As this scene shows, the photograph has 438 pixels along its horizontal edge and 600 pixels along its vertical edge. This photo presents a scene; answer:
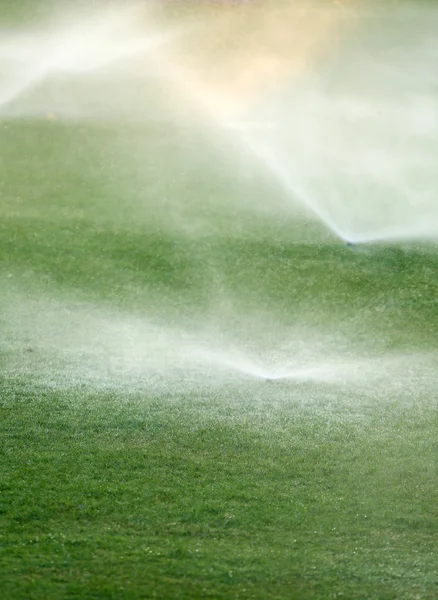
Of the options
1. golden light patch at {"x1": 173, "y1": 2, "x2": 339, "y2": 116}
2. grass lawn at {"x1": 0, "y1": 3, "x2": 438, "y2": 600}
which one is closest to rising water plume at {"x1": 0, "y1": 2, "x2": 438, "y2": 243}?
golden light patch at {"x1": 173, "y1": 2, "x2": 339, "y2": 116}

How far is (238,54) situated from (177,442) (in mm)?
5974

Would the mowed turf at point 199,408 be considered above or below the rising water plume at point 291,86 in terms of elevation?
below

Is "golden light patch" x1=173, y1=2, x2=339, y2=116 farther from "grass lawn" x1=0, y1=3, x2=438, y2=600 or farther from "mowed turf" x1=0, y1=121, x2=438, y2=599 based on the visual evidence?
"mowed turf" x1=0, y1=121, x2=438, y2=599

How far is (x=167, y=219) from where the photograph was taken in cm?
823

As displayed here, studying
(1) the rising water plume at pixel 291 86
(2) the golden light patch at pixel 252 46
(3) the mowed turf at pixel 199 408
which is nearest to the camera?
(3) the mowed turf at pixel 199 408

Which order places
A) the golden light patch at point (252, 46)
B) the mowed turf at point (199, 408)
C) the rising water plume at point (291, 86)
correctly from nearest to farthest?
the mowed turf at point (199, 408) < the rising water plume at point (291, 86) < the golden light patch at point (252, 46)

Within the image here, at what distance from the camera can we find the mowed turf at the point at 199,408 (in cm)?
517

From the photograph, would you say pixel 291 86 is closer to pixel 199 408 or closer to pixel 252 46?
pixel 252 46

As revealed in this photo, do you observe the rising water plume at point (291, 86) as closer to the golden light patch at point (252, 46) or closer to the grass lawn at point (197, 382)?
the golden light patch at point (252, 46)

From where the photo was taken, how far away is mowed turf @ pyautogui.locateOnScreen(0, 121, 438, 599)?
5.17 m

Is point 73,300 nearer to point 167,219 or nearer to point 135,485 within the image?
point 167,219

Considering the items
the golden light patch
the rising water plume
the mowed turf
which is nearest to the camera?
the mowed turf

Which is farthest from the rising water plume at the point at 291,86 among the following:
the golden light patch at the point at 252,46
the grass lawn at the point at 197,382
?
the grass lawn at the point at 197,382

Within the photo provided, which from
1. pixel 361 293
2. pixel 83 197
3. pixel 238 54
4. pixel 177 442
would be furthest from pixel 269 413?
pixel 238 54
